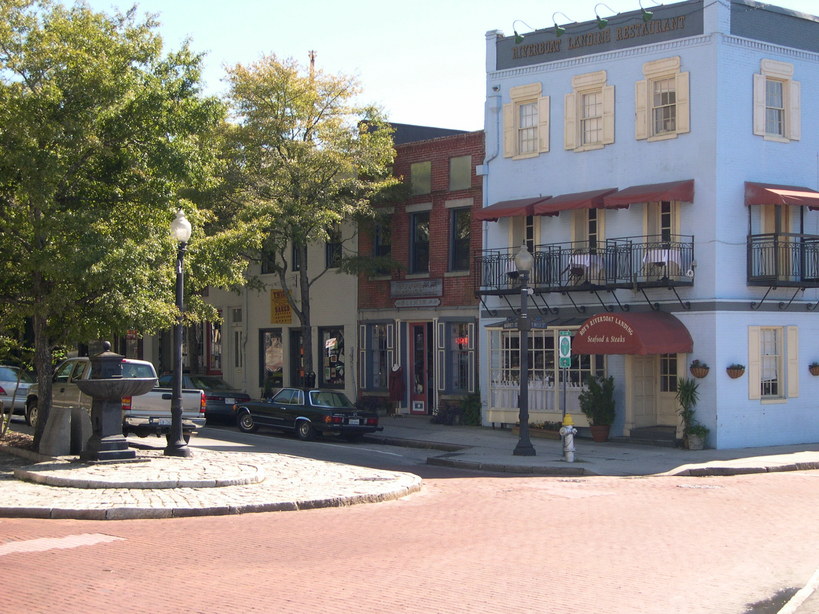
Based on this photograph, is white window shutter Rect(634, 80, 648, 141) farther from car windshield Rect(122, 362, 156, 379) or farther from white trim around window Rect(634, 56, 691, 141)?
car windshield Rect(122, 362, 156, 379)

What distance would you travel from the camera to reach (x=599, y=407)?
947 inches

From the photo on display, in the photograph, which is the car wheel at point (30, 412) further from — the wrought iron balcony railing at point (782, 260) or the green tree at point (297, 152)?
the wrought iron balcony railing at point (782, 260)

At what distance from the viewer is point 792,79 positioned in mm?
24266

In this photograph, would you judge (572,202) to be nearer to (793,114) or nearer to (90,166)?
(793,114)

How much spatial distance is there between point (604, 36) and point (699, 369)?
28.6ft

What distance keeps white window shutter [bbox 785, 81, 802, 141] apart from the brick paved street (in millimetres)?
11887

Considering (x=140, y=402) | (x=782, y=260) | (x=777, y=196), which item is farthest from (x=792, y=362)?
(x=140, y=402)

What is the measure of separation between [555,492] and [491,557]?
5935 mm

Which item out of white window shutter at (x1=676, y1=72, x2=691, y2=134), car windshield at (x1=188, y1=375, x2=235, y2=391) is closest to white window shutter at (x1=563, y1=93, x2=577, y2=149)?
white window shutter at (x1=676, y1=72, x2=691, y2=134)

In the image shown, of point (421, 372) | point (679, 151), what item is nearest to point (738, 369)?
point (679, 151)

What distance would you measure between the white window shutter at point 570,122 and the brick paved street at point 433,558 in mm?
12841

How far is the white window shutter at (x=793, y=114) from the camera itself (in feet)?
79.3

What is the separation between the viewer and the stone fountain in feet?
53.7

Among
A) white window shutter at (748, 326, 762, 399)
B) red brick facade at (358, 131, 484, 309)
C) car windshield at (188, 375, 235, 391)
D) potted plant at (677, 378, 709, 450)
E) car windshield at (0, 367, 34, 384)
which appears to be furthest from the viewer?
car windshield at (188, 375, 235, 391)
